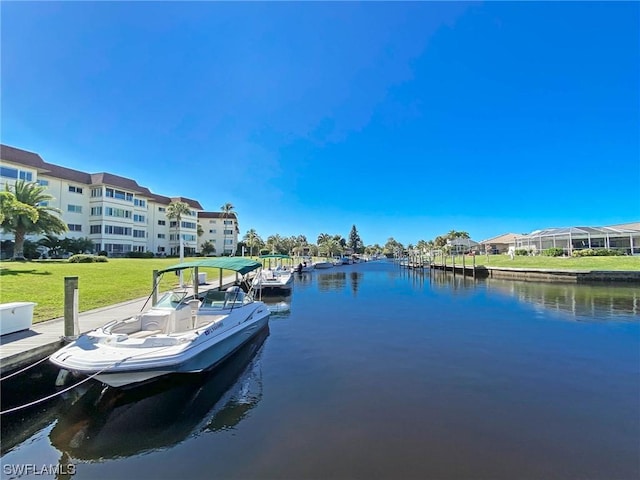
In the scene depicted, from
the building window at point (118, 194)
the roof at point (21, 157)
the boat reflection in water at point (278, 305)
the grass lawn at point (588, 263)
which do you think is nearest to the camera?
the boat reflection in water at point (278, 305)

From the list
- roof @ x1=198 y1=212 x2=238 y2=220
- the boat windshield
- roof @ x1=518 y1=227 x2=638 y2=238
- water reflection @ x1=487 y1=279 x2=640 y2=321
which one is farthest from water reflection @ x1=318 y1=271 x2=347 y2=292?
roof @ x1=198 y1=212 x2=238 y2=220

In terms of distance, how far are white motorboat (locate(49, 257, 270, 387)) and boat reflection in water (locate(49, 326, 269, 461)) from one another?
0.61 m

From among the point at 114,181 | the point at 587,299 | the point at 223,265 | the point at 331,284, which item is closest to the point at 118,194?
the point at 114,181

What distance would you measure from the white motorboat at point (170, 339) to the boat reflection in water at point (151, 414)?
2.00 ft

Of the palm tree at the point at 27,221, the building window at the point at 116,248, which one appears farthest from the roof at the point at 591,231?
the building window at the point at 116,248

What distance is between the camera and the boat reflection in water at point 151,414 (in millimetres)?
5645

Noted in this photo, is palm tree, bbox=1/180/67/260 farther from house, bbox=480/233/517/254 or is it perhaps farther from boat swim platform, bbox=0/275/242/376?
house, bbox=480/233/517/254

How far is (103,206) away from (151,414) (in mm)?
51663

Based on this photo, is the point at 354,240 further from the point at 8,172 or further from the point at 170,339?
the point at 170,339

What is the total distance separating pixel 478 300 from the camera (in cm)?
2327

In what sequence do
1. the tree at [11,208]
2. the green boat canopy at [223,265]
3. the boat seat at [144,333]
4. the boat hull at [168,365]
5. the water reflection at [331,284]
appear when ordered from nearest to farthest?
1. the boat hull at [168,365]
2. the boat seat at [144,333]
3. the green boat canopy at [223,265]
4. the tree at [11,208]
5. the water reflection at [331,284]

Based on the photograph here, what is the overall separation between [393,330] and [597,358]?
6804 millimetres

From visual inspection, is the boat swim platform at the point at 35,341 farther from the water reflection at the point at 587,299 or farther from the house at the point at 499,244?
the house at the point at 499,244

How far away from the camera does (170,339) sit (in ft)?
24.4
